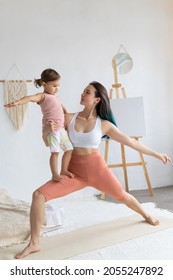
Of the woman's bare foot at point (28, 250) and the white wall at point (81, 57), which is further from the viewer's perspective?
the white wall at point (81, 57)

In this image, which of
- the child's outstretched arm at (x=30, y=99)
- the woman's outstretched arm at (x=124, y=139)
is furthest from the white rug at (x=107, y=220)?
the child's outstretched arm at (x=30, y=99)

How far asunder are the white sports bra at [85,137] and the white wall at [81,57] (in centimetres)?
190


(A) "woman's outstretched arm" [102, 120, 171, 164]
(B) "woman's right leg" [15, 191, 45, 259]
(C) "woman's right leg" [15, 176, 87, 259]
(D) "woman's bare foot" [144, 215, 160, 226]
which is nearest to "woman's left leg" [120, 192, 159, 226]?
(D) "woman's bare foot" [144, 215, 160, 226]

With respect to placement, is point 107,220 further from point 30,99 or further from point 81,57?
point 81,57

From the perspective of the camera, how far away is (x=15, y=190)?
15.7 ft

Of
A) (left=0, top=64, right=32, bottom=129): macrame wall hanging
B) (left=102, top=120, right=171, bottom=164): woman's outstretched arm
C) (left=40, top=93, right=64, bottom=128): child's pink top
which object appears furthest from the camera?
(left=0, top=64, right=32, bottom=129): macrame wall hanging

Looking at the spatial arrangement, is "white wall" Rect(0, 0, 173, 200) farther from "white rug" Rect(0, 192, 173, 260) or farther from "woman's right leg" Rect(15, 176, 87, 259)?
"woman's right leg" Rect(15, 176, 87, 259)

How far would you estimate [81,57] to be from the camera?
5105 millimetres

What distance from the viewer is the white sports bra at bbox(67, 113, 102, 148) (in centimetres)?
301

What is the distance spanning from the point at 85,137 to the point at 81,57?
7.73ft

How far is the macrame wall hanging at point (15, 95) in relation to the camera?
4.73 metres

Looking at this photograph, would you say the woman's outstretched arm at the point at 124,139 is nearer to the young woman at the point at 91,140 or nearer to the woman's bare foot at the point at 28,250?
the young woman at the point at 91,140

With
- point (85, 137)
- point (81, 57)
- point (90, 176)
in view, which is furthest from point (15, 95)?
point (90, 176)

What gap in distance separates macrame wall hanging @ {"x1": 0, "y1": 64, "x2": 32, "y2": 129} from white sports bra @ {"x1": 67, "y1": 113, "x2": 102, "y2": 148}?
1.85 metres
